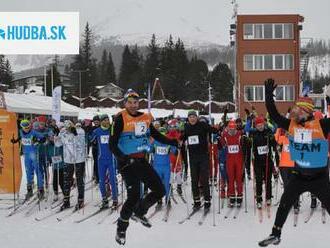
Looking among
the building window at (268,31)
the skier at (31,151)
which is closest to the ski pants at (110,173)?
the skier at (31,151)

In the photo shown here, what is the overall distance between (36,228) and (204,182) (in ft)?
10.8

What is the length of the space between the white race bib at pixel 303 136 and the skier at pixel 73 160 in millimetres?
5574

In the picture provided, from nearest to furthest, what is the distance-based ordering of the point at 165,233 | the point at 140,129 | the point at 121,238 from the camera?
the point at 121,238 → the point at 140,129 → the point at 165,233

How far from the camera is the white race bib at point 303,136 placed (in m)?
5.96

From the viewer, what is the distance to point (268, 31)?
44031 mm

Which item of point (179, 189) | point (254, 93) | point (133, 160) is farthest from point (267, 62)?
point (133, 160)

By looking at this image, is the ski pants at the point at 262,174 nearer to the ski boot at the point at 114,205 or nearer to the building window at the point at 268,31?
the ski boot at the point at 114,205

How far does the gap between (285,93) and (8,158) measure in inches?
1397

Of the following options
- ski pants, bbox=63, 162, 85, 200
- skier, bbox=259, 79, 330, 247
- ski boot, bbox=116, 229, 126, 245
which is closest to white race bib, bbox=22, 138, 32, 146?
ski pants, bbox=63, 162, 85, 200

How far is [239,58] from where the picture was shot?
146 ft

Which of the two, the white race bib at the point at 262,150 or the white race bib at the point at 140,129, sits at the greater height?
the white race bib at the point at 140,129

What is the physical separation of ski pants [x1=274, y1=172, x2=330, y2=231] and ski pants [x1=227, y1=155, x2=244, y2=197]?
416cm

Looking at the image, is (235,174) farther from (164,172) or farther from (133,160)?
(133,160)

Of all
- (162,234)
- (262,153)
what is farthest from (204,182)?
(162,234)
